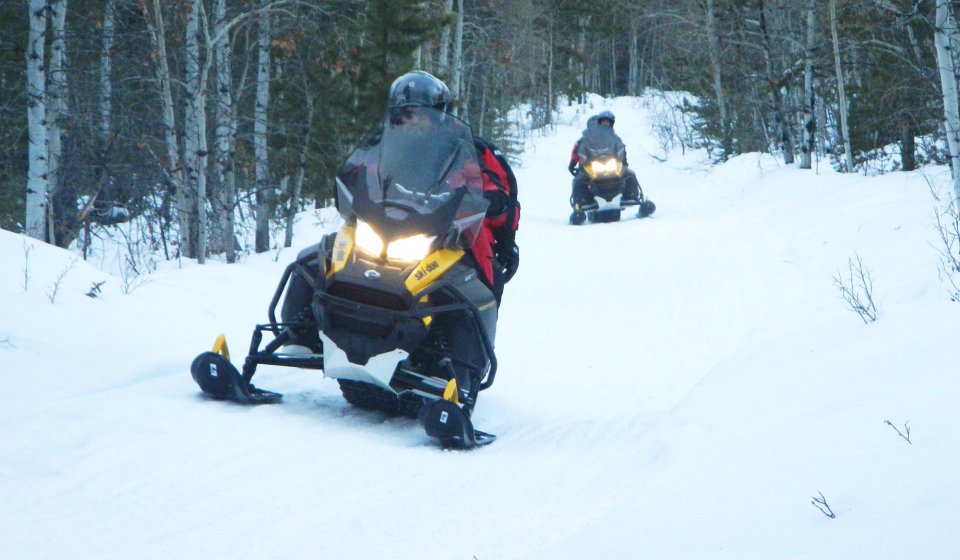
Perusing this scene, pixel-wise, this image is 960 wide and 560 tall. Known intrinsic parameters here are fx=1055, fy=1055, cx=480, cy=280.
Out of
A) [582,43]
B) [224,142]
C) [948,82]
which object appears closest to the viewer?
[948,82]

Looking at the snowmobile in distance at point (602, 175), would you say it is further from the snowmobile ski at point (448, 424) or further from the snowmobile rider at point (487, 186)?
the snowmobile ski at point (448, 424)

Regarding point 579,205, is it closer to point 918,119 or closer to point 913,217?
point 918,119

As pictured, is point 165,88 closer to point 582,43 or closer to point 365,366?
point 365,366

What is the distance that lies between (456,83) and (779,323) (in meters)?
18.8

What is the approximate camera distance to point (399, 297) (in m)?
5.20

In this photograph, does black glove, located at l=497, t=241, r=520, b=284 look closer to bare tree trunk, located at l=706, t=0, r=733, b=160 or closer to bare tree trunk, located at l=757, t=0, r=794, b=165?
bare tree trunk, located at l=757, t=0, r=794, b=165

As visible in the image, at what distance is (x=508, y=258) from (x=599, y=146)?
456 inches

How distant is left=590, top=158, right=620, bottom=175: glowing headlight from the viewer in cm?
1755

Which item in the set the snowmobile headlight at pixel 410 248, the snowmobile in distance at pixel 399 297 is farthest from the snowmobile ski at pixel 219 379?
the snowmobile headlight at pixel 410 248

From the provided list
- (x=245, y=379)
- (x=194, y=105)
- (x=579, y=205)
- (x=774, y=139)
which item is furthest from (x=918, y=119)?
(x=245, y=379)

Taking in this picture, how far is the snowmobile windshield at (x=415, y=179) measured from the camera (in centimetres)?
546

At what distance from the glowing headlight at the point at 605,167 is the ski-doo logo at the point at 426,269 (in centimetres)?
1244

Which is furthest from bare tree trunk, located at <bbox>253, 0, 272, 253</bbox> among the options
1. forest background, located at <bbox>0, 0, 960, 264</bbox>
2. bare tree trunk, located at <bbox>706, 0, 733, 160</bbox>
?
bare tree trunk, located at <bbox>706, 0, 733, 160</bbox>

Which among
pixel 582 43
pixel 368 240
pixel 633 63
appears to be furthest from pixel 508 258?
pixel 633 63
